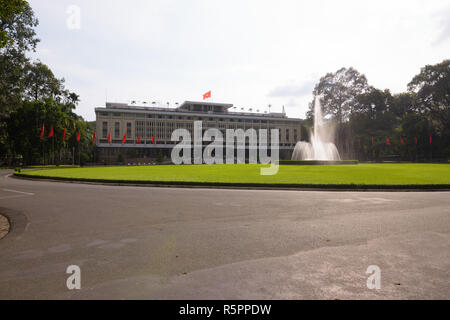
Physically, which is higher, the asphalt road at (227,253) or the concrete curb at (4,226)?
the asphalt road at (227,253)

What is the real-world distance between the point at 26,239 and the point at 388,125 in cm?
8950

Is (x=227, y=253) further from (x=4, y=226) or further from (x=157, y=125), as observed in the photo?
(x=157, y=125)

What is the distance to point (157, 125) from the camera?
99875 millimetres

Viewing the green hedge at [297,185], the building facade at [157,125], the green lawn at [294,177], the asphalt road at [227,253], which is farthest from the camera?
the building facade at [157,125]

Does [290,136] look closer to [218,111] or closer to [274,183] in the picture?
[218,111]

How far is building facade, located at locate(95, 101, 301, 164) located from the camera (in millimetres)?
91625

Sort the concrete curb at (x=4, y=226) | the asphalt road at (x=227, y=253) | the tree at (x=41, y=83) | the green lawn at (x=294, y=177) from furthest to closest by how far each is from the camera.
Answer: the tree at (x=41, y=83), the green lawn at (x=294, y=177), the concrete curb at (x=4, y=226), the asphalt road at (x=227, y=253)

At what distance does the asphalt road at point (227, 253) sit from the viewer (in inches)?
138

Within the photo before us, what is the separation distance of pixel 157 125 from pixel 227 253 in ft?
325

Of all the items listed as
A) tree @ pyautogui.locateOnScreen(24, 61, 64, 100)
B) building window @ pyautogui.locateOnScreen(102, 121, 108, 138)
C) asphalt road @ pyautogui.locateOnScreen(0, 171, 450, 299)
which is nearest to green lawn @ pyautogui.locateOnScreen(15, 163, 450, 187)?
asphalt road @ pyautogui.locateOnScreen(0, 171, 450, 299)

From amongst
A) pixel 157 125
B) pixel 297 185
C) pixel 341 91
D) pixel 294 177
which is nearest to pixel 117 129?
pixel 157 125

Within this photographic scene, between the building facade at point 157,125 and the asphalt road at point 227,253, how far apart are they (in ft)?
259

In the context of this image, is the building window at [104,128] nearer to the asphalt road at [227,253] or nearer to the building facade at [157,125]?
the building facade at [157,125]

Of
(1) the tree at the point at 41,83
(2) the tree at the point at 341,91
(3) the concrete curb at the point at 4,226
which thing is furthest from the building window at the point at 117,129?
(3) the concrete curb at the point at 4,226
